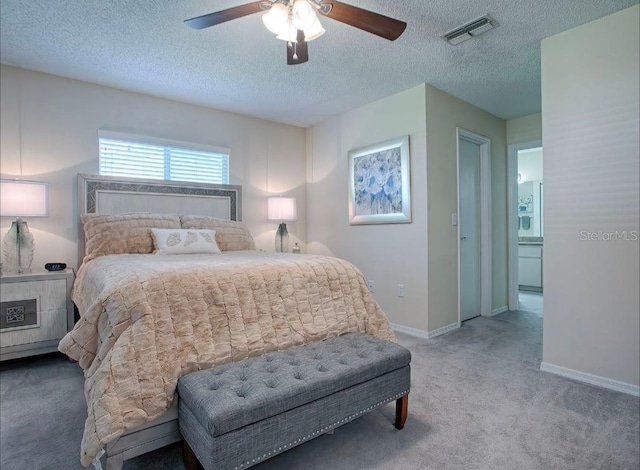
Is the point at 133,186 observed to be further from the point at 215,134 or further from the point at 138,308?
the point at 138,308

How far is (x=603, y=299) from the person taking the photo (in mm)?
2281

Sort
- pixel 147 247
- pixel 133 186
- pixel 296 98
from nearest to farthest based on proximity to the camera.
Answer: pixel 147 247 < pixel 133 186 < pixel 296 98

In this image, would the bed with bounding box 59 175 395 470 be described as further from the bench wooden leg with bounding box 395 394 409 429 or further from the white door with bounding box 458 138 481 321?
the white door with bounding box 458 138 481 321

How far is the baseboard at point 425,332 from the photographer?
11.0 ft

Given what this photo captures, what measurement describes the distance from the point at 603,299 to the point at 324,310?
6.03 feet

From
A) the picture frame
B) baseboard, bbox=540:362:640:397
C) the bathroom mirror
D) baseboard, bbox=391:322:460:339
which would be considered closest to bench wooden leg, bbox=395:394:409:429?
baseboard, bbox=540:362:640:397

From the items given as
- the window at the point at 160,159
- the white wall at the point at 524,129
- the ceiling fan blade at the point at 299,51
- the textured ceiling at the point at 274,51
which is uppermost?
the textured ceiling at the point at 274,51

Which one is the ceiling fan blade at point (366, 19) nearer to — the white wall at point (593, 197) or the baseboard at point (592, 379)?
the white wall at point (593, 197)

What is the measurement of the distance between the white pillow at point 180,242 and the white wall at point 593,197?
267cm

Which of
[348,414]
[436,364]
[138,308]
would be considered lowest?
[436,364]

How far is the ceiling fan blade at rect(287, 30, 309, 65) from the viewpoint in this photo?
197 centimetres

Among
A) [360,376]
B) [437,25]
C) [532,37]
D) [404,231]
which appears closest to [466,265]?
[404,231]

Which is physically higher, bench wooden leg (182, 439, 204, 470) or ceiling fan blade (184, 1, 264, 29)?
ceiling fan blade (184, 1, 264, 29)

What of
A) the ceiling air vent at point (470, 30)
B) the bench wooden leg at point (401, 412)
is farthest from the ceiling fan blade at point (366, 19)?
the bench wooden leg at point (401, 412)
